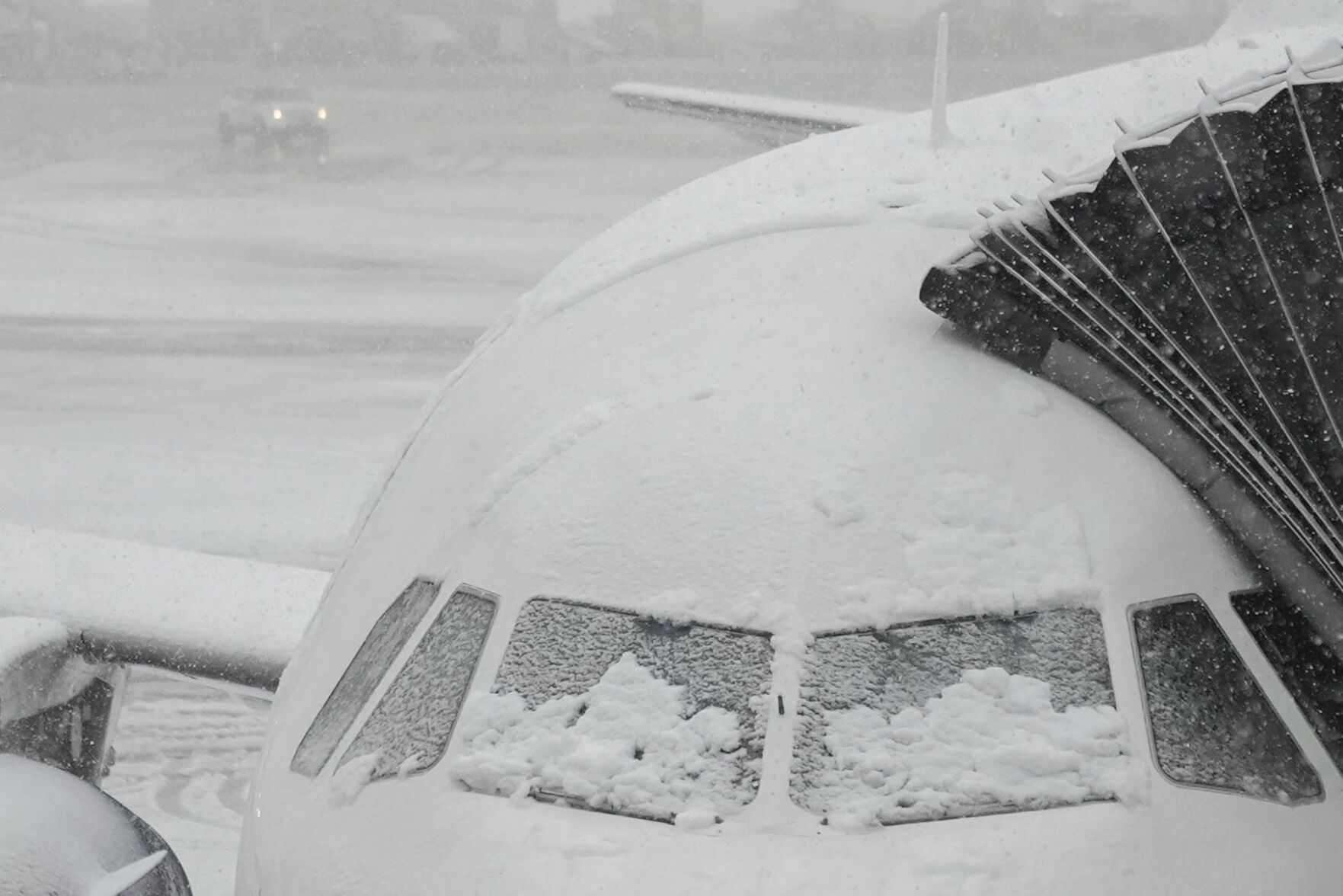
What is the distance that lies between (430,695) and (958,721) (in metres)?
1.33

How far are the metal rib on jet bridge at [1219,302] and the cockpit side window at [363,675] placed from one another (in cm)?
175

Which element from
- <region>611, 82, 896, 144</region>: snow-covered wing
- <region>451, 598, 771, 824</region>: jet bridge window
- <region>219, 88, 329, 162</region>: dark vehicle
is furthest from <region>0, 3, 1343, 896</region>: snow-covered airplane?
<region>219, 88, 329, 162</region>: dark vehicle

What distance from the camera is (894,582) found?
366 centimetres

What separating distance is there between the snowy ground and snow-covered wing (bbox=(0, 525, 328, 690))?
212 centimetres

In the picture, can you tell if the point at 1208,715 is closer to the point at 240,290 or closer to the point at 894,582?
the point at 894,582

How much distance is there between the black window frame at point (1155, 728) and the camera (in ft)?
11.2

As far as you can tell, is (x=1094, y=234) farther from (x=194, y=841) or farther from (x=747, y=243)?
(x=194, y=841)

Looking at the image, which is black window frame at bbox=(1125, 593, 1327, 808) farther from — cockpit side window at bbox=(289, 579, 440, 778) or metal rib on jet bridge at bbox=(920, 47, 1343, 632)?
cockpit side window at bbox=(289, 579, 440, 778)

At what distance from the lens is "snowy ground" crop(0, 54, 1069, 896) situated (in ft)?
63.0

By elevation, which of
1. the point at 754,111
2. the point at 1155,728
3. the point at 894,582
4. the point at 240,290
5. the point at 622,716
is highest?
the point at 240,290

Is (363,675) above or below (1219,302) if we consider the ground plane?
below

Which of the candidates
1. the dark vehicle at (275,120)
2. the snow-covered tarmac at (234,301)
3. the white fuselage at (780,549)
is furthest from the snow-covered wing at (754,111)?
the dark vehicle at (275,120)

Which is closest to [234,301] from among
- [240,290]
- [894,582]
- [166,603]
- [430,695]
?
[240,290]

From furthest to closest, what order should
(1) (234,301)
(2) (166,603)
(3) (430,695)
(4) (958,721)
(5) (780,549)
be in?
(1) (234,301) → (2) (166,603) → (3) (430,695) → (5) (780,549) → (4) (958,721)
